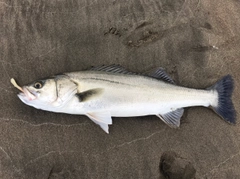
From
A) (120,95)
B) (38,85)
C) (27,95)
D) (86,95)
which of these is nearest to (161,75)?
(120,95)

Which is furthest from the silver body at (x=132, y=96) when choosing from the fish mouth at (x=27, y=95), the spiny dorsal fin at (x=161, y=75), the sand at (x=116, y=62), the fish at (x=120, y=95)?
the fish mouth at (x=27, y=95)

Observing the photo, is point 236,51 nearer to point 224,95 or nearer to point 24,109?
point 224,95

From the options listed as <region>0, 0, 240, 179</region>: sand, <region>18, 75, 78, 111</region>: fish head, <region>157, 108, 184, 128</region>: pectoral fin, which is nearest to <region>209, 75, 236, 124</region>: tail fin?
<region>0, 0, 240, 179</region>: sand

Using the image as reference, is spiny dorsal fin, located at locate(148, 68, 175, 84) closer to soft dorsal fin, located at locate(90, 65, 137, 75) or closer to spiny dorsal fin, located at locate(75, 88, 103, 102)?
soft dorsal fin, located at locate(90, 65, 137, 75)

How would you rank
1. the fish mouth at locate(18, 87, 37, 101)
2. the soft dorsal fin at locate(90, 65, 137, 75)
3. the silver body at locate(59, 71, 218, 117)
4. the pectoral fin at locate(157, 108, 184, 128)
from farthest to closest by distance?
the pectoral fin at locate(157, 108, 184, 128), the soft dorsal fin at locate(90, 65, 137, 75), the silver body at locate(59, 71, 218, 117), the fish mouth at locate(18, 87, 37, 101)

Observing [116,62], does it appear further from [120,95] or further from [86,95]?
[86,95]
